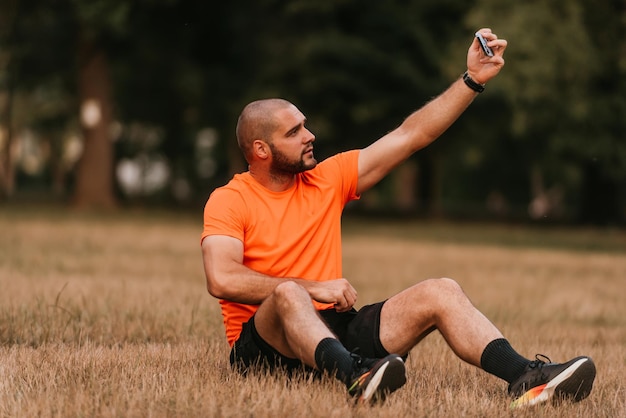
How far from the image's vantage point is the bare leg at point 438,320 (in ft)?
16.2

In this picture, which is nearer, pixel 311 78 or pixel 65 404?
pixel 65 404

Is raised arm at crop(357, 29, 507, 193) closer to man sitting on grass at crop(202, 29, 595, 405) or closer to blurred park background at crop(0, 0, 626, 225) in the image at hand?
man sitting on grass at crop(202, 29, 595, 405)

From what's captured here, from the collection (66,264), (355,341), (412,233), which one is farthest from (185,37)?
(355,341)

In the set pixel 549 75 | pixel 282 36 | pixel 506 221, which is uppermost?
pixel 282 36

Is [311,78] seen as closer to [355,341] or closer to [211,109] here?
[211,109]

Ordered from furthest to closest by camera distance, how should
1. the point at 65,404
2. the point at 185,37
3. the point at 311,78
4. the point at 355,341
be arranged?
the point at 185,37
the point at 311,78
the point at 355,341
the point at 65,404

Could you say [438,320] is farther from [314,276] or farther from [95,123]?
[95,123]

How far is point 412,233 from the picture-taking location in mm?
25781

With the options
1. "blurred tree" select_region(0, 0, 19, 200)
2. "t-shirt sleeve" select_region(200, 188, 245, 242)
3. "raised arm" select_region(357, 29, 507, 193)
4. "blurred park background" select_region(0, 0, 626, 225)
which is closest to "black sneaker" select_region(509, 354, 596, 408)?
"raised arm" select_region(357, 29, 507, 193)

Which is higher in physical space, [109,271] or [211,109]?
[211,109]

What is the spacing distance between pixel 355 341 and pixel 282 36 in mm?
26623

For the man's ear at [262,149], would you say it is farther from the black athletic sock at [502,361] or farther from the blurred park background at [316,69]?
the blurred park background at [316,69]

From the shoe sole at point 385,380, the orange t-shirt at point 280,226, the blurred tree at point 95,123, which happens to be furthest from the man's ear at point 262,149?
the blurred tree at point 95,123

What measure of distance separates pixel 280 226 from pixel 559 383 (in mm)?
1542
